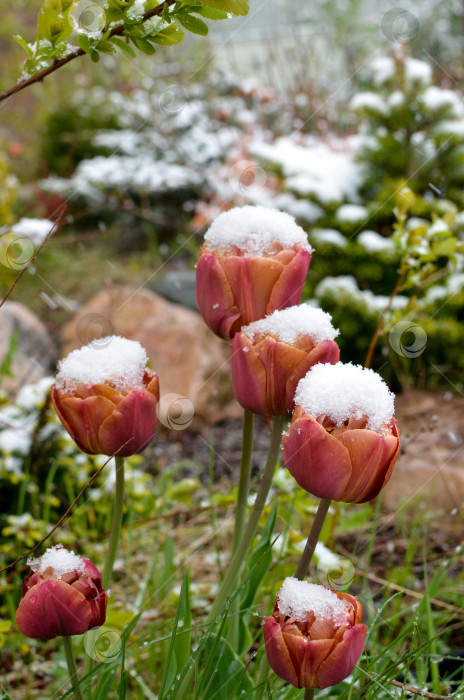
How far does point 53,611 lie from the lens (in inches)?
24.1

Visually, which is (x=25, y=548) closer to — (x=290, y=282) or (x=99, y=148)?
(x=290, y=282)

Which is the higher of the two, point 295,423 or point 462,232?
point 295,423

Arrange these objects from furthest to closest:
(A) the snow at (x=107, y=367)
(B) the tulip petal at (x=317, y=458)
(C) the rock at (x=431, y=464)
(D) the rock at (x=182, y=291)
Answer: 1. (D) the rock at (x=182, y=291)
2. (C) the rock at (x=431, y=464)
3. (A) the snow at (x=107, y=367)
4. (B) the tulip petal at (x=317, y=458)

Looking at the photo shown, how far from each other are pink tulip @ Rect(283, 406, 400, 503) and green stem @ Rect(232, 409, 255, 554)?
14 cm

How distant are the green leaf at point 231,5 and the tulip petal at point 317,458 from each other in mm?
411

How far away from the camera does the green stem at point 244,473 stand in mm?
724

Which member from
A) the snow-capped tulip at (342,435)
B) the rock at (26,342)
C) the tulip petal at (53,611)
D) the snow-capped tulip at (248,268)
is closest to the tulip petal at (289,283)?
the snow-capped tulip at (248,268)

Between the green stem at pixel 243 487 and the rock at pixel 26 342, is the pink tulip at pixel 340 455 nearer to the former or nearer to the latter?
the green stem at pixel 243 487

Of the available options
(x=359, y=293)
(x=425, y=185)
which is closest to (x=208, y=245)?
(x=359, y=293)

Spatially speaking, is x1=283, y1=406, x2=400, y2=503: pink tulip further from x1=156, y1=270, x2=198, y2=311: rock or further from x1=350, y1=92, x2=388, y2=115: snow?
x1=156, y1=270, x2=198, y2=311: rock

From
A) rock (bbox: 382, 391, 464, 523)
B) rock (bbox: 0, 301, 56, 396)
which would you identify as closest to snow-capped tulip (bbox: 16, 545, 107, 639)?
rock (bbox: 382, 391, 464, 523)

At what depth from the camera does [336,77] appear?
7059mm

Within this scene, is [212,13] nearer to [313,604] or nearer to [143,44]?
[143,44]

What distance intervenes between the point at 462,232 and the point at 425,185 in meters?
0.38
